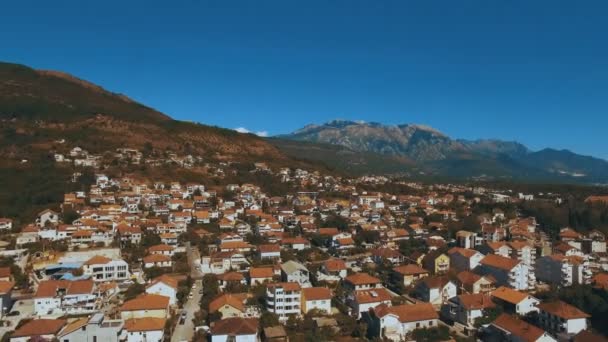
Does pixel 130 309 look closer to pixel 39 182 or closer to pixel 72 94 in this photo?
pixel 39 182

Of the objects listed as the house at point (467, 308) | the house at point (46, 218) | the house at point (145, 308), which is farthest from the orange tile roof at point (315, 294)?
the house at point (46, 218)

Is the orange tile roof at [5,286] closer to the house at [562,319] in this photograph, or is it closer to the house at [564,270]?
the house at [562,319]

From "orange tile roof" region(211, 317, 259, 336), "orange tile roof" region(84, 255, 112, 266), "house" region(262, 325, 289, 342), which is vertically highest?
"orange tile roof" region(84, 255, 112, 266)

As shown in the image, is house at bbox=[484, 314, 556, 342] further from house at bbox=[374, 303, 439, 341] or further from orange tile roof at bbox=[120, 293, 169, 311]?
orange tile roof at bbox=[120, 293, 169, 311]

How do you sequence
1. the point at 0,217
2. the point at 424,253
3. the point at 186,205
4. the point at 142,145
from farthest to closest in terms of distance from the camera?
the point at 142,145 < the point at 186,205 < the point at 0,217 < the point at 424,253

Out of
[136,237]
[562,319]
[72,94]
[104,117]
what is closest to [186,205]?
[136,237]

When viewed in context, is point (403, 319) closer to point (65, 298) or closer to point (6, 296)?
point (65, 298)

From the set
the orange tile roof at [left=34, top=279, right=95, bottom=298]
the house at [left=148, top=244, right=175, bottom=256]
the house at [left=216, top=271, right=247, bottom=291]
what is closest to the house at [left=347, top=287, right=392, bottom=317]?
the house at [left=216, top=271, right=247, bottom=291]
